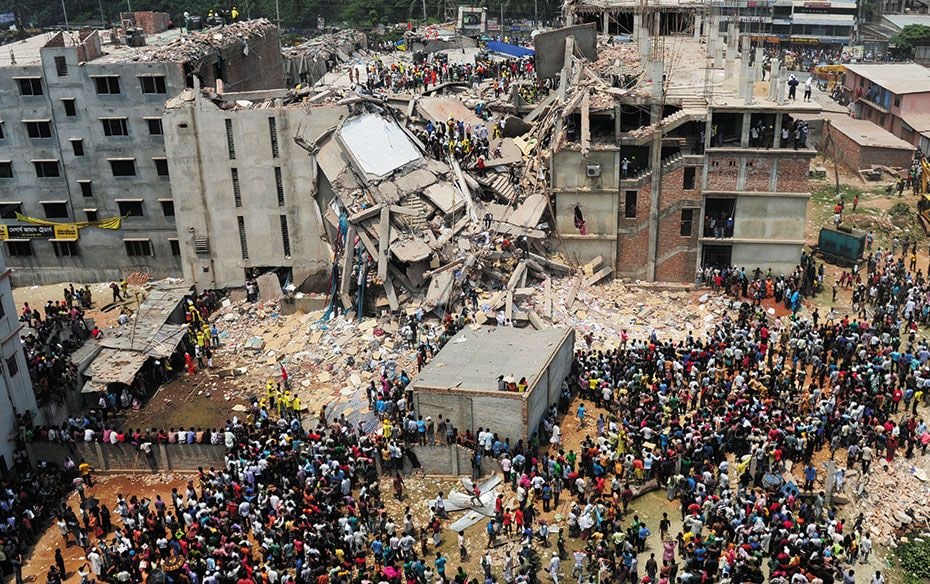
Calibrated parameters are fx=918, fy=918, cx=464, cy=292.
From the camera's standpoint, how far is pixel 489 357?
3138 centimetres

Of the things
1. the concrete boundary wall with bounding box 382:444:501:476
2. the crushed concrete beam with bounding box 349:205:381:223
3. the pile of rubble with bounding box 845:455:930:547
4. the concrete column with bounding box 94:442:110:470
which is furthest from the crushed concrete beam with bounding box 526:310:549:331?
the concrete column with bounding box 94:442:110:470

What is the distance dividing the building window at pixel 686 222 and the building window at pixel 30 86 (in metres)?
31.7

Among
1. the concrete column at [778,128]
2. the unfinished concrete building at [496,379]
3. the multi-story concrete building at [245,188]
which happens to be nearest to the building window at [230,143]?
the multi-story concrete building at [245,188]

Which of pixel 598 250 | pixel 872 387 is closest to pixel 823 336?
pixel 872 387

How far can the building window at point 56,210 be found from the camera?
47656 mm

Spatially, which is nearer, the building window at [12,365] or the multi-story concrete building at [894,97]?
the building window at [12,365]

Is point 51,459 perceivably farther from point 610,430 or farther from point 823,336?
point 823,336

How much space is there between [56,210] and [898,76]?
57.8 metres

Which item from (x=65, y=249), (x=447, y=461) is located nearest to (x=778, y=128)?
(x=447, y=461)

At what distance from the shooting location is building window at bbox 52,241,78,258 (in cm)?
4841

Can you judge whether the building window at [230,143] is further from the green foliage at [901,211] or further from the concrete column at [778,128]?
the green foliage at [901,211]

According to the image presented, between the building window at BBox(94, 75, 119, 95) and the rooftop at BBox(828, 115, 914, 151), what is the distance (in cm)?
4522

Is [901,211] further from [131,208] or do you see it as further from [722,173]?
[131,208]

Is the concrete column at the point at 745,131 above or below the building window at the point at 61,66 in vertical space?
below
